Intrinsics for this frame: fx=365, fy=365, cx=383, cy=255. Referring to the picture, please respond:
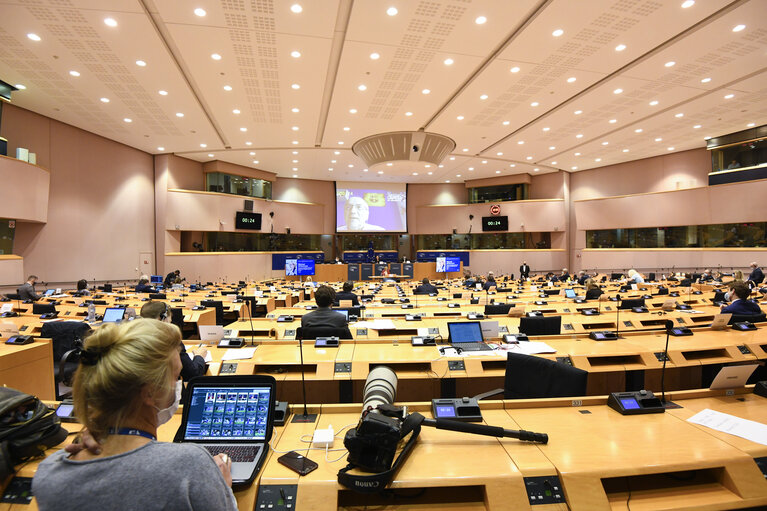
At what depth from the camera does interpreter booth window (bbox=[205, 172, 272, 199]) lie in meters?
17.7

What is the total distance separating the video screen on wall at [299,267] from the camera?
14508 millimetres

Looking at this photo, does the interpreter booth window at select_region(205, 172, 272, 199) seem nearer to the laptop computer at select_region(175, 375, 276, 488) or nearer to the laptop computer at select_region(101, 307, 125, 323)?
the laptop computer at select_region(101, 307, 125, 323)

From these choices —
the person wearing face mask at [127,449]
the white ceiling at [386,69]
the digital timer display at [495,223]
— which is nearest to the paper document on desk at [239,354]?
the person wearing face mask at [127,449]

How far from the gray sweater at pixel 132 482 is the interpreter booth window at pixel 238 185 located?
60.1 feet

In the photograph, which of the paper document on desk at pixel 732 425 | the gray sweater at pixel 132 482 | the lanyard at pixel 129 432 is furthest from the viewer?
the paper document on desk at pixel 732 425

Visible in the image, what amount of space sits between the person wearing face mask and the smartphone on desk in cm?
53

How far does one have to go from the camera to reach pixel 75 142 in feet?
41.2

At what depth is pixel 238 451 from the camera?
5.45ft

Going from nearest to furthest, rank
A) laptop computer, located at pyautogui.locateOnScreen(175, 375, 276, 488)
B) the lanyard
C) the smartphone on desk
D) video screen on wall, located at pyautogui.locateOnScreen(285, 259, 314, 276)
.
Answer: the lanyard → the smartphone on desk → laptop computer, located at pyautogui.locateOnScreen(175, 375, 276, 488) → video screen on wall, located at pyautogui.locateOnScreen(285, 259, 314, 276)

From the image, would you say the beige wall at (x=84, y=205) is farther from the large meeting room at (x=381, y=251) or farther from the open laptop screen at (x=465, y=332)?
the open laptop screen at (x=465, y=332)

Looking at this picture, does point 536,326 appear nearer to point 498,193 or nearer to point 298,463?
point 298,463

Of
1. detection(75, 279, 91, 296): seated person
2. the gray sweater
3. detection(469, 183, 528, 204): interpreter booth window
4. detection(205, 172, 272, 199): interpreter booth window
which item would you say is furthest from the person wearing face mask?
detection(469, 183, 528, 204): interpreter booth window

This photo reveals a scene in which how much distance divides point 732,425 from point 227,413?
8.67 ft

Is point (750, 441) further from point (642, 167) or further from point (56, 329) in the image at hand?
point (642, 167)
